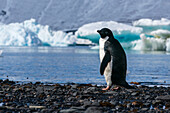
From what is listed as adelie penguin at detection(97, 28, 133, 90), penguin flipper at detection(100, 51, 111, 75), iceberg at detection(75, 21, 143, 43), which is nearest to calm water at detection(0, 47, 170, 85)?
adelie penguin at detection(97, 28, 133, 90)

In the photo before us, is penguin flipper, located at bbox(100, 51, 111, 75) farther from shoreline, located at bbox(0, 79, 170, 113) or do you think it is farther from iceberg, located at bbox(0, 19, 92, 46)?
iceberg, located at bbox(0, 19, 92, 46)

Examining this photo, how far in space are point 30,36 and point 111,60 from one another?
4431 cm

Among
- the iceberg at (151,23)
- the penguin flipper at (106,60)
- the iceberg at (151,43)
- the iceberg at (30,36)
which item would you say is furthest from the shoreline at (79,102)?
the iceberg at (30,36)

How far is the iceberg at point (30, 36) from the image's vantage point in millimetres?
49625

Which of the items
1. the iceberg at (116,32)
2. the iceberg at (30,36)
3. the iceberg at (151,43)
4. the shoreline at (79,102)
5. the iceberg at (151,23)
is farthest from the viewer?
the iceberg at (30,36)

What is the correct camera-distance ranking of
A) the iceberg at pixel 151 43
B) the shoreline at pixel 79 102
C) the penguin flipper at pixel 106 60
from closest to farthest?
the shoreline at pixel 79 102 → the penguin flipper at pixel 106 60 → the iceberg at pixel 151 43

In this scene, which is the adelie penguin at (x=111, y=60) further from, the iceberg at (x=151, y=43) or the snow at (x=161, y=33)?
the snow at (x=161, y=33)

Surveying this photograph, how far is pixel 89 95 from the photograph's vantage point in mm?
5793

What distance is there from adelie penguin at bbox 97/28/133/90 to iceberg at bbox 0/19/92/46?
142ft

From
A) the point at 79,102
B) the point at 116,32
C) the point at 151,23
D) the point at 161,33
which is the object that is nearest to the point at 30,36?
the point at 116,32

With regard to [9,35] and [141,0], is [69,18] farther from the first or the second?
[9,35]

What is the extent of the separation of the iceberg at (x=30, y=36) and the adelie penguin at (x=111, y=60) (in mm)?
43277

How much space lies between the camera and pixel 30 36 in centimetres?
5028

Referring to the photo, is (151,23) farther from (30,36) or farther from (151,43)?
(30,36)
